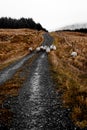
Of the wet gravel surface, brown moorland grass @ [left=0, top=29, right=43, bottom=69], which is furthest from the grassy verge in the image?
brown moorland grass @ [left=0, top=29, right=43, bottom=69]

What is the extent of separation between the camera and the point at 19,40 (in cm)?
7181

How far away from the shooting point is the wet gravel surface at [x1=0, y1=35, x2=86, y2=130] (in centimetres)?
1082

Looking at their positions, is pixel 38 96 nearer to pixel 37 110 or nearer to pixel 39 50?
pixel 37 110

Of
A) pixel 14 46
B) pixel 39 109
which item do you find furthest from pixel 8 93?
pixel 14 46

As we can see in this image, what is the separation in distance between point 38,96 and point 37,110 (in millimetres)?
2807

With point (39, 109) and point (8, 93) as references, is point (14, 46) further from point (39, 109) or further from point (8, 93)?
point (39, 109)

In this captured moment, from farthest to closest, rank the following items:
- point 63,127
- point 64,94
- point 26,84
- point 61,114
→ point 26,84 → point 64,94 → point 61,114 → point 63,127

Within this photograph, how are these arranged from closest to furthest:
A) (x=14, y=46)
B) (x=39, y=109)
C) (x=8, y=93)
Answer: (x=39, y=109) → (x=8, y=93) → (x=14, y=46)

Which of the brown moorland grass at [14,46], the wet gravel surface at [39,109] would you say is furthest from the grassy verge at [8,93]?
the brown moorland grass at [14,46]

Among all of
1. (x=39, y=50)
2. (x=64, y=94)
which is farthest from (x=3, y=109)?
(x=39, y=50)

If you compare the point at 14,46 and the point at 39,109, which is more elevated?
the point at 39,109

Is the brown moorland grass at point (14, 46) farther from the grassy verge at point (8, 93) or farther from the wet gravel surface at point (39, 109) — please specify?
the wet gravel surface at point (39, 109)

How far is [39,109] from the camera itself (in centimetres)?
1307

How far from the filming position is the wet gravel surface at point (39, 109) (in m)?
10.8
